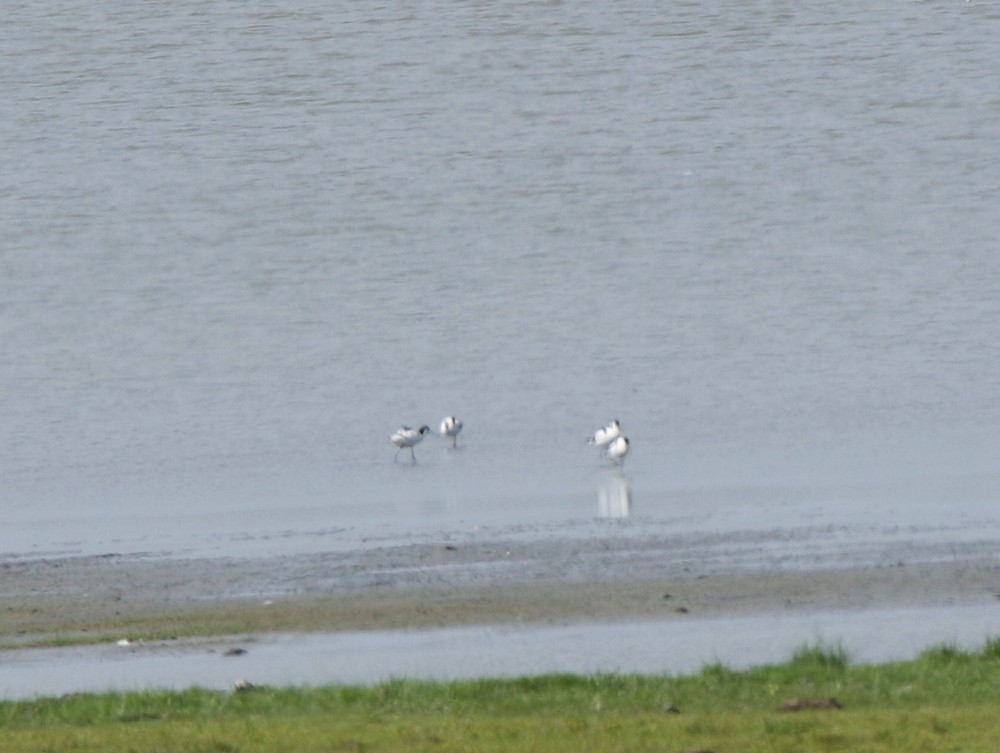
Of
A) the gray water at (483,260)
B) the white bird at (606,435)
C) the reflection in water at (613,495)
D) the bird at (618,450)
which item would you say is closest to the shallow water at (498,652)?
the gray water at (483,260)

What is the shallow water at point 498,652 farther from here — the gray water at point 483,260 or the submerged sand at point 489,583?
the gray water at point 483,260

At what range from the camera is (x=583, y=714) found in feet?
30.6

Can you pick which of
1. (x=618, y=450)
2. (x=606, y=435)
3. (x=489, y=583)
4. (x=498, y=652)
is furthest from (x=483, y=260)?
(x=498, y=652)

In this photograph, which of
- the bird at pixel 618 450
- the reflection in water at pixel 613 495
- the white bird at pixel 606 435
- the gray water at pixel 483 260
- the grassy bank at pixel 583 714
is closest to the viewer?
the grassy bank at pixel 583 714

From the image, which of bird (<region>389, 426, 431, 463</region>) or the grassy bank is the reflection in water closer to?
bird (<region>389, 426, 431, 463</region>)

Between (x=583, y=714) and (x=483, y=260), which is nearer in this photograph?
(x=583, y=714)

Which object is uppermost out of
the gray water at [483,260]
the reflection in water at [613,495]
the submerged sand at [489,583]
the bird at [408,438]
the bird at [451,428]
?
the gray water at [483,260]

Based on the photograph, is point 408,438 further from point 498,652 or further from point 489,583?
point 498,652

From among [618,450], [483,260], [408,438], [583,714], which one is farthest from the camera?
[483,260]

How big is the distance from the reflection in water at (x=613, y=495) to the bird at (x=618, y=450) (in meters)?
0.23

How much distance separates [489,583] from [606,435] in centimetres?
583

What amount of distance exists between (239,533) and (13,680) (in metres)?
4.83

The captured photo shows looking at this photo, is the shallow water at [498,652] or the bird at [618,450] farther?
the bird at [618,450]

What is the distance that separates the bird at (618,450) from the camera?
18672 mm
